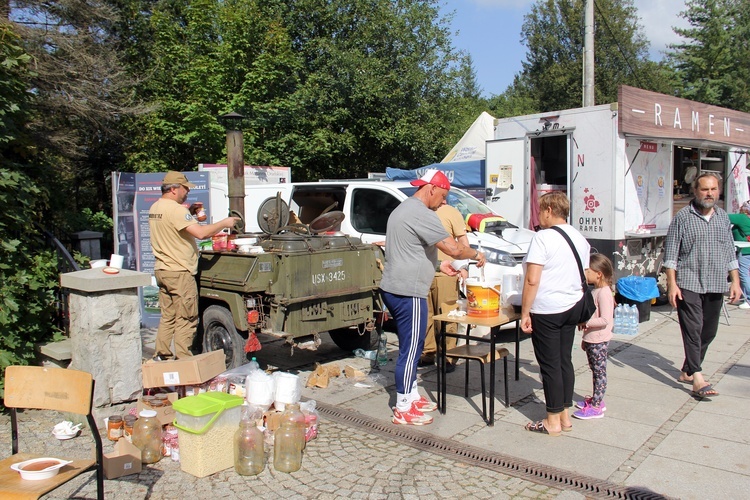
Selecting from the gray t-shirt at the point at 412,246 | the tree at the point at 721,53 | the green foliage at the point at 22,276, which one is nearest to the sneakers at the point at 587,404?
the gray t-shirt at the point at 412,246

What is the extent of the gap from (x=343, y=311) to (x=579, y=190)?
4797 millimetres

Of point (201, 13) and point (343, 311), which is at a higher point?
point (201, 13)

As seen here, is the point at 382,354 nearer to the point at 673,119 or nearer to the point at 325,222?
the point at 325,222

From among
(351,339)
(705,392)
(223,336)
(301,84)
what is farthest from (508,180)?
(301,84)

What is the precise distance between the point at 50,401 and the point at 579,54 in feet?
Result: 138

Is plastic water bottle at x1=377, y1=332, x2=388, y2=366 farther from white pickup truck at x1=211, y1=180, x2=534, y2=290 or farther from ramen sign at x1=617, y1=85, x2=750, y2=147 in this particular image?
ramen sign at x1=617, y1=85, x2=750, y2=147

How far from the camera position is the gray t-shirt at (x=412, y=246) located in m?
4.78

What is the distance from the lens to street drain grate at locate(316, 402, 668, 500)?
12.6 feet

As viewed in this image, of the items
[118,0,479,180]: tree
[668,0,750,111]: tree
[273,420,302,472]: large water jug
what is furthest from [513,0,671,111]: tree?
[273,420,302,472]: large water jug

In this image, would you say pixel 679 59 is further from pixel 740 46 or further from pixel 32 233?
pixel 32 233

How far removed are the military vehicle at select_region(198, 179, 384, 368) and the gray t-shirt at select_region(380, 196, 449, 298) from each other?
56.1 inches

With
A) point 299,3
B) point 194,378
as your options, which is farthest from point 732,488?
point 299,3

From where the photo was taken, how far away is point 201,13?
55.7 ft

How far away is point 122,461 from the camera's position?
13.7 feet
